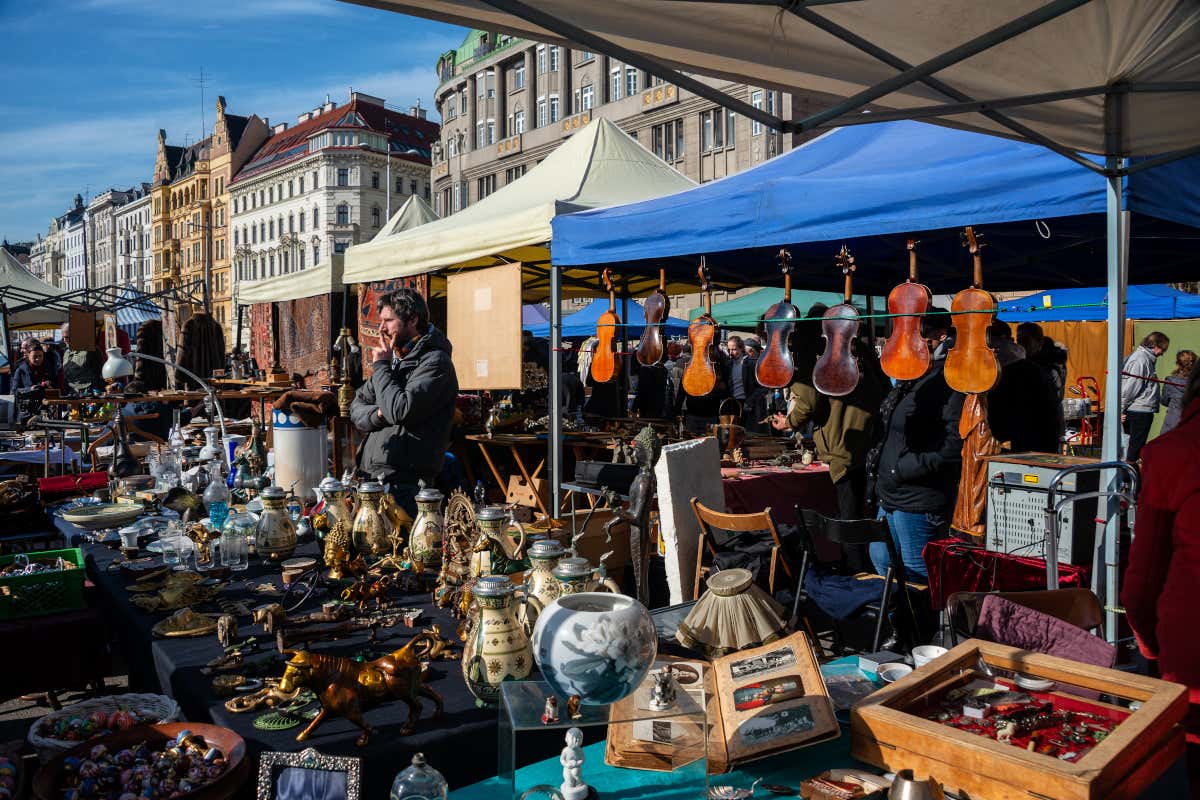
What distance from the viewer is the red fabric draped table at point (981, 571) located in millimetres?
3071

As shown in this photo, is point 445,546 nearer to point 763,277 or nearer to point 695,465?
point 695,465

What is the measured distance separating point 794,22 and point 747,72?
263 millimetres

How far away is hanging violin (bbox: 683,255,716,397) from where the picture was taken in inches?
188

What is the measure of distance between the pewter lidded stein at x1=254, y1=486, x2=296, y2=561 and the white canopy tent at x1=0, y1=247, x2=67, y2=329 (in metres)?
9.27

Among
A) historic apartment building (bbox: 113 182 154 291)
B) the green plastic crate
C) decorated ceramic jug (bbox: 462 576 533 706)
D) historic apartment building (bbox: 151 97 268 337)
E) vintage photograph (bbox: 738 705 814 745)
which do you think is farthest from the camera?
historic apartment building (bbox: 113 182 154 291)

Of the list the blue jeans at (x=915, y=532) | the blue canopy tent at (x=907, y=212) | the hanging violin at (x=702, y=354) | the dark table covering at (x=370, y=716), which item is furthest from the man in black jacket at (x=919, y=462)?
the dark table covering at (x=370, y=716)

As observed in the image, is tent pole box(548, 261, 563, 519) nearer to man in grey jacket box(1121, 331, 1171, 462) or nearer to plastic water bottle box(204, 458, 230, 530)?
plastic water bottle box(204, 458, 230, 530)

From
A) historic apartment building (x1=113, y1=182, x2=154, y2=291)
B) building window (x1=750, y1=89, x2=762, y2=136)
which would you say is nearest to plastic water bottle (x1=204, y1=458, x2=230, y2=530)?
building window (x1=750, y1=89, x2=762, y2=136)

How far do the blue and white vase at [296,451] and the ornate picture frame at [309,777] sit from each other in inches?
113

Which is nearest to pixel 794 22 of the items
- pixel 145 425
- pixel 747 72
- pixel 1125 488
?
pixel 747 72

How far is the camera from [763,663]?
5.40 ft

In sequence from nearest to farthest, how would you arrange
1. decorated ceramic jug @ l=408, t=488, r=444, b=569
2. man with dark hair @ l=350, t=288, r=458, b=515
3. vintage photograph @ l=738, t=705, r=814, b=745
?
vintage photograph @ l=738, t=705, r=814, b=745
decorated ceramic jug @ l=408, t=488, r=444, b=569
man with dark hair @ l=350, t=288, r=458, b=515

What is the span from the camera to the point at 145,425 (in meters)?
7.96

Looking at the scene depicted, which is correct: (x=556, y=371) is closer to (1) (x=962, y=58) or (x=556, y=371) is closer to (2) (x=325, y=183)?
(1) (x=962, y=58)
